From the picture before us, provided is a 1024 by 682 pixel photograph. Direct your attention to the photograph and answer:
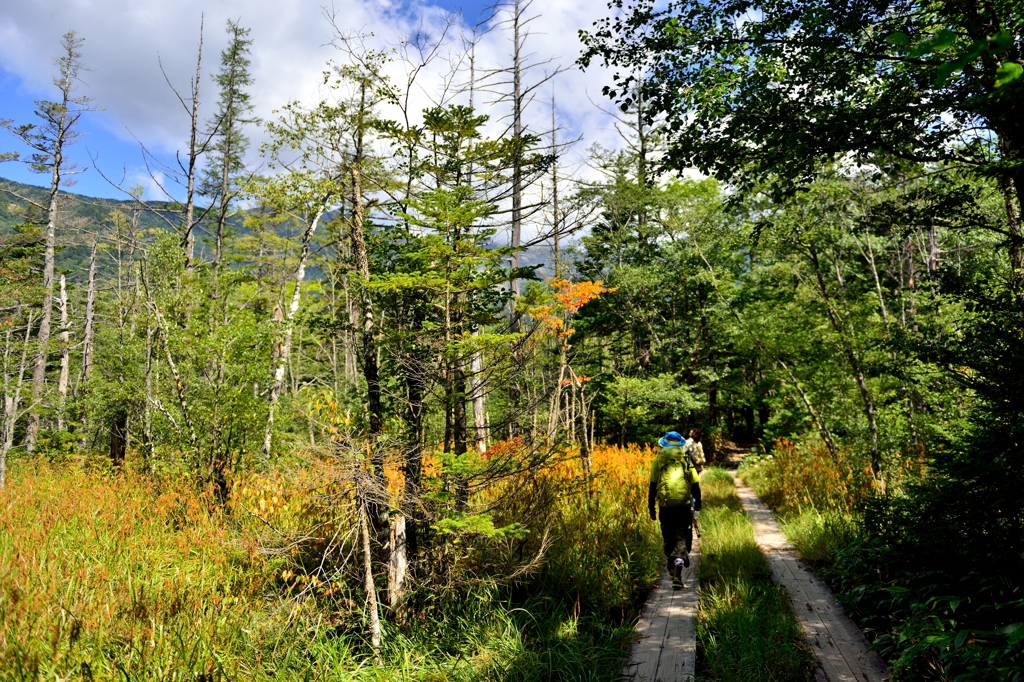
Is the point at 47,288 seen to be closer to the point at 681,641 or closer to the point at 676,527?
the point at 676,527

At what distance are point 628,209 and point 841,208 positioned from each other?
9414 millimetres

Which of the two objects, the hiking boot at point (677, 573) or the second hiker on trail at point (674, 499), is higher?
the second hiker on trail at point (674, 499)

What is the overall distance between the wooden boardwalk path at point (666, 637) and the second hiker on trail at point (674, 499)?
30 centimetres

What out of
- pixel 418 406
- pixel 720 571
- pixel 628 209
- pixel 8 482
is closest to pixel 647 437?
pixel 628 209

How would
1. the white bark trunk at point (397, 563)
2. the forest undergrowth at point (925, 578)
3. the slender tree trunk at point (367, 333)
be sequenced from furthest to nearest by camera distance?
the slender tree trunk at point (367, 333), the white bark trunk at point (397, 563), the forest undergrowth at point (925, 578)

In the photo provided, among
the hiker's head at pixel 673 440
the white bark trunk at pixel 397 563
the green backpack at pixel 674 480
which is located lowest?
the white bark trunk at pixel 397 563

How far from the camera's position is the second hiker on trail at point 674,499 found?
210 inches

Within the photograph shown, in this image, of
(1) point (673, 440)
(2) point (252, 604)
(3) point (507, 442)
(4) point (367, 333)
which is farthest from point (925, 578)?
(2) point (252, 604)

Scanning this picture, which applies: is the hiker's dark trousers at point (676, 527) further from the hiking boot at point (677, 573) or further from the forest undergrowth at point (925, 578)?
the forest undergrowth at point (925, 578)

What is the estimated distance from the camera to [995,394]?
11.3ft

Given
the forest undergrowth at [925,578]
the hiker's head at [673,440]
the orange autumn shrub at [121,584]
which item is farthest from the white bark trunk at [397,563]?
the forest undergrowth at [925,578]

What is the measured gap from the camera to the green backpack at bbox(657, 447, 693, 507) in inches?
210

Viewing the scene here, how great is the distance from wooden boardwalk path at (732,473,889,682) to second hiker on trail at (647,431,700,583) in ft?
3.40

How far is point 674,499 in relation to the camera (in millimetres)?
5320
